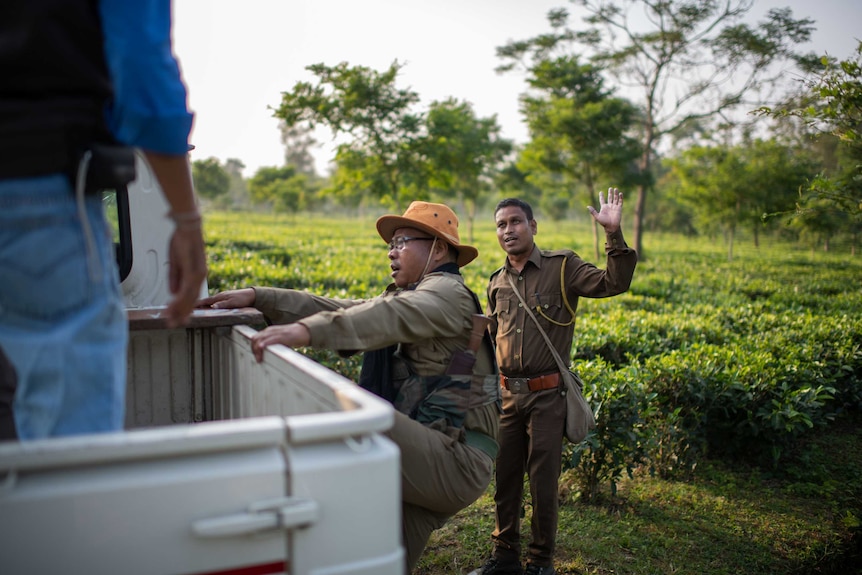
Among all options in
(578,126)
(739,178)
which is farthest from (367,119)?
(739,178)

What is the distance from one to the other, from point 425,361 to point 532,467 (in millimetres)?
1329

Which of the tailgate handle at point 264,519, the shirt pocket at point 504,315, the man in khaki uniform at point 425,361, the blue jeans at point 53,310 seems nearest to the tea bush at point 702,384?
the shirt pocket at point 504,315

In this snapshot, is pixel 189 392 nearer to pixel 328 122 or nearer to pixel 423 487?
pixel 423 487

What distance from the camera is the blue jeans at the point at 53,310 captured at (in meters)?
1.39

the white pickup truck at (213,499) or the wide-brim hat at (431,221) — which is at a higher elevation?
the wide-brim hat at (431,221)

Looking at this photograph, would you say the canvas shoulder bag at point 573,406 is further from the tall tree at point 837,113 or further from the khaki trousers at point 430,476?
the tall tree at point 837,113

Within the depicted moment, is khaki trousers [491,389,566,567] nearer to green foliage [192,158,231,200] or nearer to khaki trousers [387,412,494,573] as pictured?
khaki trousers [387,412,494,573]

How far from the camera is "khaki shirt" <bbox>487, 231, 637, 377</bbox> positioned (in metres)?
3.76

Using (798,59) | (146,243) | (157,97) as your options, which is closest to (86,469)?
(157,97)

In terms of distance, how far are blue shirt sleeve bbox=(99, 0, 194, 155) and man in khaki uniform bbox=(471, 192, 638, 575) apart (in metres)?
2.59

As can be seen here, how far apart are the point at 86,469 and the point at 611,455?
3.97 metres

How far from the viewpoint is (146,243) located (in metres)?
3.29

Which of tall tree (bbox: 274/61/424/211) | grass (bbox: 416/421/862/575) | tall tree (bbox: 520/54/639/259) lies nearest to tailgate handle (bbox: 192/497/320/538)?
grass (bbox: 416/421/862/575)

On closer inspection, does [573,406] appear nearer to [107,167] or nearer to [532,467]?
[532,467]
